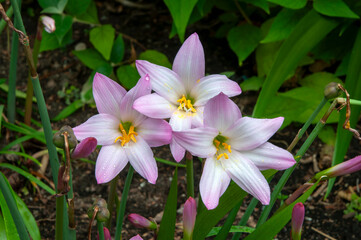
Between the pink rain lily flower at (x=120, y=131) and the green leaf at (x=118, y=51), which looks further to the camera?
the green leaf at (x=118, y=51)

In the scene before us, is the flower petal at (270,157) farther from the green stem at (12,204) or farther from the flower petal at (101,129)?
the green stem at (12,204)

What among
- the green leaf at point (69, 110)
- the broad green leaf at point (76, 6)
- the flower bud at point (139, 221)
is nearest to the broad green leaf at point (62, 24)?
the broad green leaf at point (76, 6)

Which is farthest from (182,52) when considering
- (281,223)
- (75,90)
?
(75,90)

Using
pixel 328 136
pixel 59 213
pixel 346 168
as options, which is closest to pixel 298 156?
pixel 346 168

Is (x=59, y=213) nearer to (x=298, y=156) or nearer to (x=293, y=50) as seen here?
(x=298, y=156)

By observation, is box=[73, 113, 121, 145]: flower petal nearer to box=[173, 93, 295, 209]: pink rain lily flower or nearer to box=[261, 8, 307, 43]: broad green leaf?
box=[173, 93, 295, 209]: pink rain lily flower

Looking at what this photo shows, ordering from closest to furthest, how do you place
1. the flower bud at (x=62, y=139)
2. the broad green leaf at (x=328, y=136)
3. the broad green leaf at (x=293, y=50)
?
the flower bud at (x=62, y=139)
the broad green leaf at (x=293, y=50)
the broad green leaf at (x=328, y=136)
